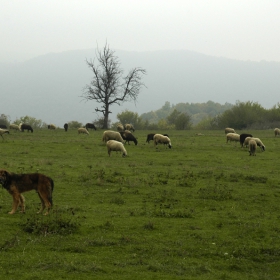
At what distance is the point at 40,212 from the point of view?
1208cm

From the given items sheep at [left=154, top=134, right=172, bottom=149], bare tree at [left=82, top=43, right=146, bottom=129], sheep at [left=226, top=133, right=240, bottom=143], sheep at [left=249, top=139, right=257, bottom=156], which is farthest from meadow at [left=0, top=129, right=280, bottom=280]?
bare tree at [left=82, top=43, right=146, bottom=129]

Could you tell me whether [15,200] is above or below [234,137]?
below

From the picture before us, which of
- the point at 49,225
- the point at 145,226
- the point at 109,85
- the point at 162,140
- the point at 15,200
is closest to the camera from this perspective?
the point at 49,225

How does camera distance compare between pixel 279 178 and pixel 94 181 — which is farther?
pixel 279 178

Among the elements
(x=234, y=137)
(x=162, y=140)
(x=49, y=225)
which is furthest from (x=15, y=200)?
(x=234, y=137)

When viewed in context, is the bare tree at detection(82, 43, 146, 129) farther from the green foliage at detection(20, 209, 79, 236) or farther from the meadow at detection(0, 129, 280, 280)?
the green foliage at detection(20, 209, 79, 236)

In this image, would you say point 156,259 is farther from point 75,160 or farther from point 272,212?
point 75,160

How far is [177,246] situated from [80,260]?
7.81 ft

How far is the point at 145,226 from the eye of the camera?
11414 millimetres

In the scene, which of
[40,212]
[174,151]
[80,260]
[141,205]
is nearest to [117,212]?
[141,205]

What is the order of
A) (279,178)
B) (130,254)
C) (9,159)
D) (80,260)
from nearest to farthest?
(80,260), (130,254), (279,178), (9,159)

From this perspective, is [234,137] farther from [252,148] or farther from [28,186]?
[28,186]

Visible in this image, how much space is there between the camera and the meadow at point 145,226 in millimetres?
8719

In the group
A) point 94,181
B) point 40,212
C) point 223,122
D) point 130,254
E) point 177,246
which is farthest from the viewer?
point 223,122
